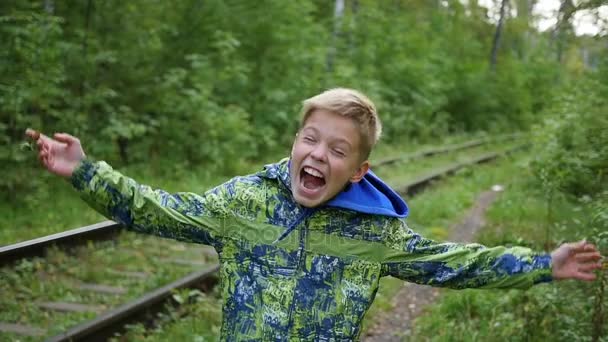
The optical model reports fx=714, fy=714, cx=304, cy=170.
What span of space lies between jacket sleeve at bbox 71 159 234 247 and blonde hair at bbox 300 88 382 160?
461mm

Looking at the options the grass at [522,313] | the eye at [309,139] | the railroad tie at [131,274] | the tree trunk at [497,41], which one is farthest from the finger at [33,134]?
the tree trunk at [497,41]

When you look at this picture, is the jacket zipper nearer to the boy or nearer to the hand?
the boy

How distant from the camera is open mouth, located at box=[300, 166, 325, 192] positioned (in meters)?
2.57

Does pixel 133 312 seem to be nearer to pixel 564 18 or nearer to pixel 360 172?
pixel 360 172

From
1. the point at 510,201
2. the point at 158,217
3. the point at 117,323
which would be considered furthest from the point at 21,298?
the point at 510,201

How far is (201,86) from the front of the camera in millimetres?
12883

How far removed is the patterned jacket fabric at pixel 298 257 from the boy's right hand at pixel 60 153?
24 cm

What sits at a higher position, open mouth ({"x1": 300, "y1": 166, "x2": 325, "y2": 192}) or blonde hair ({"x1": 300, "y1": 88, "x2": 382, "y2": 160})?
blonde hair ({"x1": 300, "y1": 88, "x2": 382, "y2": 160})

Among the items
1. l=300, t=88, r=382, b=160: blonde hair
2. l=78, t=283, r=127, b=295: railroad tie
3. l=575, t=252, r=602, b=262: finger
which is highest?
l=300, t=88, r=382, b=160: blonde hair

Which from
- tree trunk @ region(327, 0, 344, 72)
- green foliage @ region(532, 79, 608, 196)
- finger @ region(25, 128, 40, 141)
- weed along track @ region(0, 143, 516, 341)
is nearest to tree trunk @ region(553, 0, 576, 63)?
green foliage @ region(532, 79, 608, 196)

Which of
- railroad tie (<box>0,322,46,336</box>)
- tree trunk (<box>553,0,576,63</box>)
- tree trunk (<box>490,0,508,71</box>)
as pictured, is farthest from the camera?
tree trunk (<box>490,0,508,71</box>)

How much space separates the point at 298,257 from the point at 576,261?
101 cm

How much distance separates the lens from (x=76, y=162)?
2381 mm

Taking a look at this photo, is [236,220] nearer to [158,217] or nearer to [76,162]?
[158,217]
